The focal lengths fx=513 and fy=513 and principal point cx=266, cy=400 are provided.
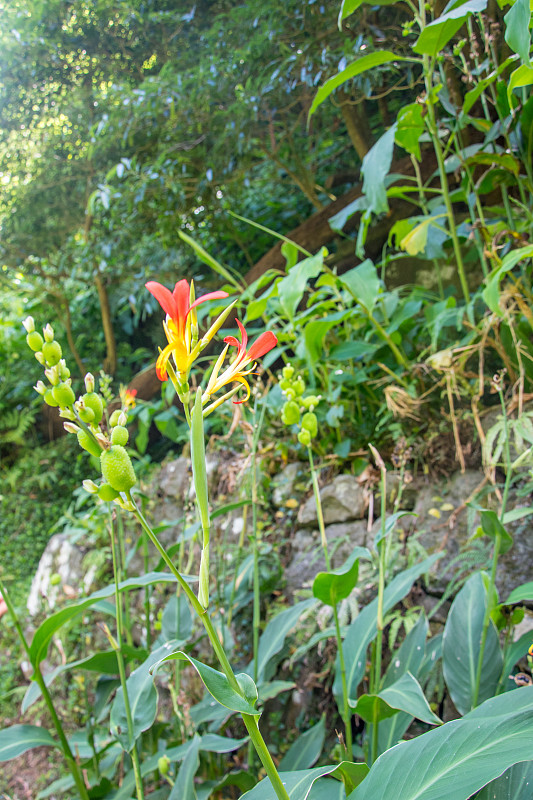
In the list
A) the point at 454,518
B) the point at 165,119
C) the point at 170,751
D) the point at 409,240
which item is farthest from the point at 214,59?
the point at 170,751

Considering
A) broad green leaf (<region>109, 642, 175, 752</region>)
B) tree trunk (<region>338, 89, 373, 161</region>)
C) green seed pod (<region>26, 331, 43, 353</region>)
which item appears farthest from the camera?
tree trunk (<region>338, 89, 373, 161</region>)

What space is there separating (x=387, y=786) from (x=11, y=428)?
321 centimetres

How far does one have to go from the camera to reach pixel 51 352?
454 mm

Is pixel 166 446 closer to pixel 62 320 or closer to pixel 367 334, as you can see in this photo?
pixel 62 320

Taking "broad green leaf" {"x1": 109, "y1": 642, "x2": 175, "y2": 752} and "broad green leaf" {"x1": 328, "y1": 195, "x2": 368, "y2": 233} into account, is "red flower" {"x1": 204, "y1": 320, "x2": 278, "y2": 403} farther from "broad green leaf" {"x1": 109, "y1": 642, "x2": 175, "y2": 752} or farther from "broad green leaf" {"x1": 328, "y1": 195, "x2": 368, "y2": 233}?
"broad green leaf" {"x1": 328, "y1": 195, "x2": 368, "y2": 233}

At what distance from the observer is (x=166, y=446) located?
102 inches

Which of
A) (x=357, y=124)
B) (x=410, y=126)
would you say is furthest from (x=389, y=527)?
(x=357, y=124)

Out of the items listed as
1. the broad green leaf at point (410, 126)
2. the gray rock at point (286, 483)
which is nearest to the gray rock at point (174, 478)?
the gray rock at point (286, 483)

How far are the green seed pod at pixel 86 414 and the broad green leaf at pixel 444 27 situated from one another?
0.86 m

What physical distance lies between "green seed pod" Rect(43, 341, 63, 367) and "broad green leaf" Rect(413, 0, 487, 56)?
2.71 ft

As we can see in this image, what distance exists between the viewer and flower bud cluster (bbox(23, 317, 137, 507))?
15.4 inches

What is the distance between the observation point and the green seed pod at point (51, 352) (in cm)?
45

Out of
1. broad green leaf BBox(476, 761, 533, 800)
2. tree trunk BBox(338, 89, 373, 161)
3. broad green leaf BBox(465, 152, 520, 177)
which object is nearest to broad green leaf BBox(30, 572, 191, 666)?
broad green leaf BBox(476, 761, 533, 800)

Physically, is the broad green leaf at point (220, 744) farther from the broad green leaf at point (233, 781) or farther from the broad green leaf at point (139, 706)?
the broad green leaf at point (139, 706)
